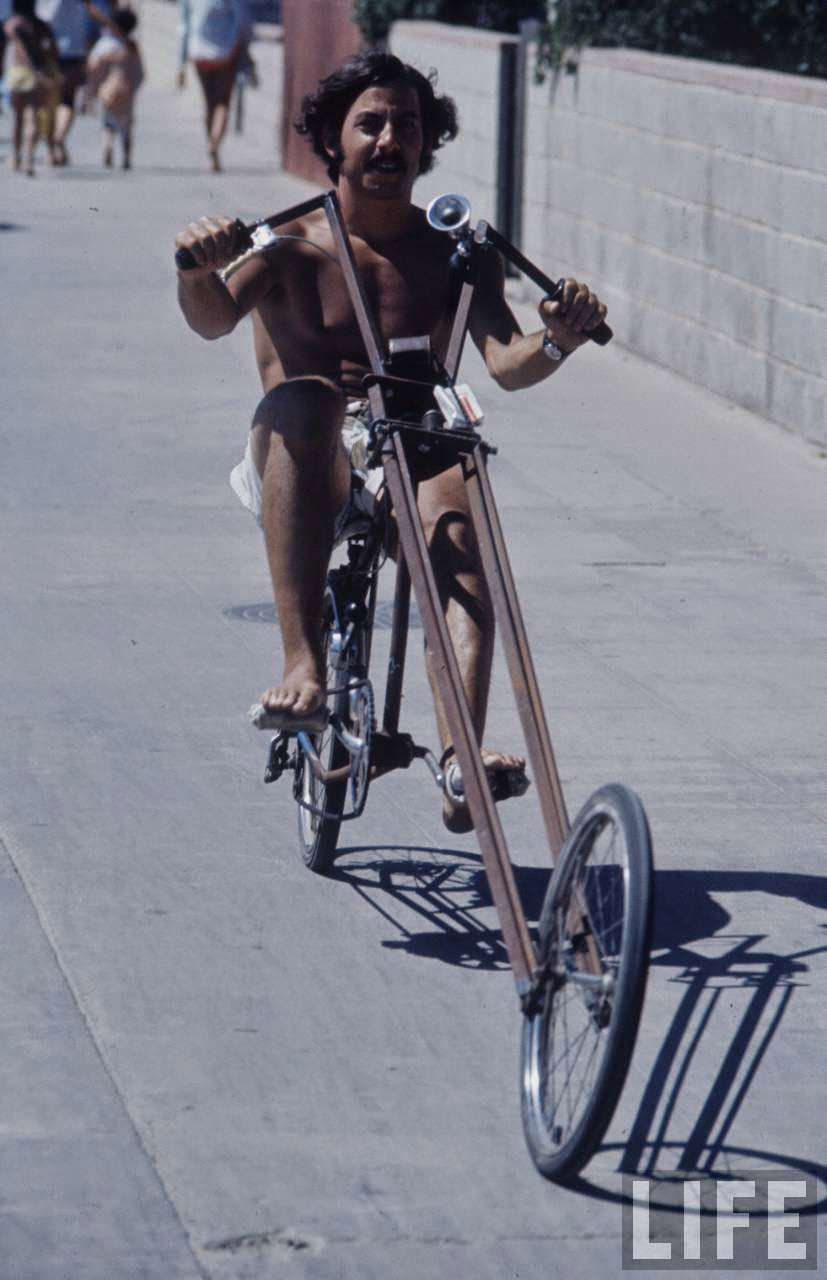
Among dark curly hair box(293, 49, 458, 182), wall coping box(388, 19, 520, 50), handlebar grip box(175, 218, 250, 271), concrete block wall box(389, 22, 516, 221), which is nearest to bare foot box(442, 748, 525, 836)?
handlebar grip box(175, 218, 250, 271)

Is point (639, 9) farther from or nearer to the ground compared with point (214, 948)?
farther from the ground

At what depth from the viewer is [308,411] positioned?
5.16m

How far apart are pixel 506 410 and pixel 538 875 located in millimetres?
7020

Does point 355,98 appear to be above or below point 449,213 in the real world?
above

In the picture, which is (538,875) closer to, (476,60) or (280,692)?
(280,692)

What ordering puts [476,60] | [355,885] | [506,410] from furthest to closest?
[476,60], [506,410], [355,885]

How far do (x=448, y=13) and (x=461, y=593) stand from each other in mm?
15953

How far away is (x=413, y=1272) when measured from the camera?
369cm

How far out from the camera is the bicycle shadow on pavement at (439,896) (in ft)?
16.8

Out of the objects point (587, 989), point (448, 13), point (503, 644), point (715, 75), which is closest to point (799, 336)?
point (715, 75)

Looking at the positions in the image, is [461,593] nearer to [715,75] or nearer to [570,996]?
[570,996]

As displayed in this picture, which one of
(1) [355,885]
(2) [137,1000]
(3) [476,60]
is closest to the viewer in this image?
(2) [137,1000]

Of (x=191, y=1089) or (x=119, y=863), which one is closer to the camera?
(x=191, y=1089)

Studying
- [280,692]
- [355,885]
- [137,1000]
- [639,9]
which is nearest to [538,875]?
[355,885]
